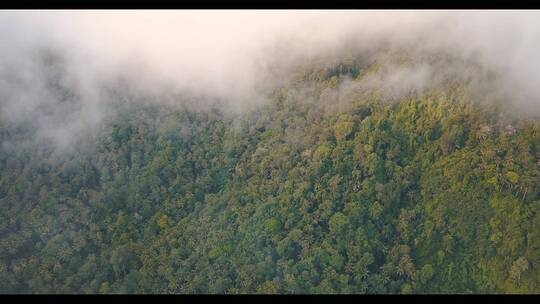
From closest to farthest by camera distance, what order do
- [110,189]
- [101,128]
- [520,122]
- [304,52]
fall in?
1. [520,122]
2. [110,189]
3. [101,128]
4. [304,52]

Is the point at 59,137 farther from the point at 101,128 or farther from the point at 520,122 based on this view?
the point at 520,122

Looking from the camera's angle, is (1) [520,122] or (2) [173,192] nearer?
(1) [520,122]

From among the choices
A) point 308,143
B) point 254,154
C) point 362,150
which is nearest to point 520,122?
point 362,150

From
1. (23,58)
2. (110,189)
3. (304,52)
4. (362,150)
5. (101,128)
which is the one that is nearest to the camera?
(362,150)

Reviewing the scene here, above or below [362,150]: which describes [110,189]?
below

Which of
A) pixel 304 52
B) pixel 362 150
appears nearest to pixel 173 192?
pixel 362 150

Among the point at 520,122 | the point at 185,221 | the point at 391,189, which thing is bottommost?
the point at 185,221
